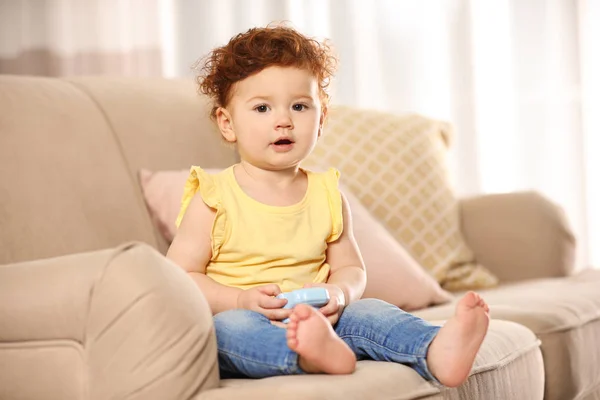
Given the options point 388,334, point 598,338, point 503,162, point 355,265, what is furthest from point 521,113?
point 388,334

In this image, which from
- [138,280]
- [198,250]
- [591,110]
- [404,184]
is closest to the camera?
[138,280]

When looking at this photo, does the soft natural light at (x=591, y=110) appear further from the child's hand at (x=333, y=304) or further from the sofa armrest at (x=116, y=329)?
the sofa armrest at (x=116, y=329)

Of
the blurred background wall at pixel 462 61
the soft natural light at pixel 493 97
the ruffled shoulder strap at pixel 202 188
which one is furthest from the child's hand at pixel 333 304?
the soft natural light at pixel 493 97

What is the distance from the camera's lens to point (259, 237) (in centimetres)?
164

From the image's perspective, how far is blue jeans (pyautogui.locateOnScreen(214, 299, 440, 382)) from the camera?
4.41 feet

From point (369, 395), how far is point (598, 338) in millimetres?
1045

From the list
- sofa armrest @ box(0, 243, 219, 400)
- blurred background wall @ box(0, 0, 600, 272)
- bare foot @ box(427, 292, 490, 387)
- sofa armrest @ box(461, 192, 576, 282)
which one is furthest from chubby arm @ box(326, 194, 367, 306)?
blurred background wall @ box(0, 0, 600, 272)

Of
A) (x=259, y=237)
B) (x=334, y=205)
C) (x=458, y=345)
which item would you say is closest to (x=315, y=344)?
(x=458, y=345)

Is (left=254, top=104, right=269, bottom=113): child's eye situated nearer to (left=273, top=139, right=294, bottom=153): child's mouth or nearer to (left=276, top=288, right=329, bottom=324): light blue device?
(left=273, top=139, right=294, bottom=153): child's mouth

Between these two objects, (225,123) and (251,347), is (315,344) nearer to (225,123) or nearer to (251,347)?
A: (251,347)

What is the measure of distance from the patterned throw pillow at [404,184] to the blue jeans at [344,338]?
1005 millimetres

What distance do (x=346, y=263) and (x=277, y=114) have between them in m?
0.31

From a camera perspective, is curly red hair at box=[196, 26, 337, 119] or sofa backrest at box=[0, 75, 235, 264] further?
sofa backrest at box=[0, 75, 235, 264]

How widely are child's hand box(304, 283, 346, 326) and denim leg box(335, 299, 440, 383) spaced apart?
0.02 m
